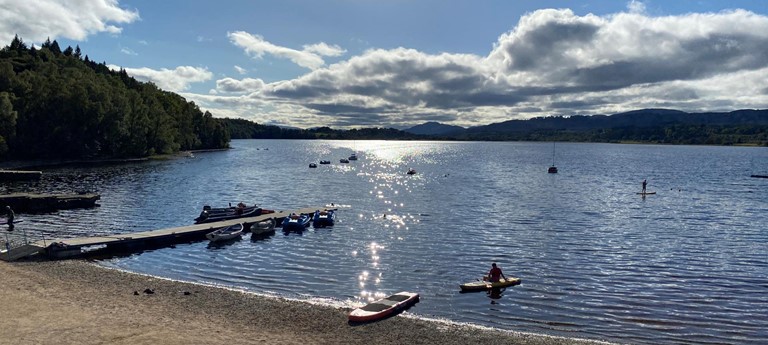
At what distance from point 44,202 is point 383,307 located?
2195 inches

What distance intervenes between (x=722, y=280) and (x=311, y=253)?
3106 centimetres

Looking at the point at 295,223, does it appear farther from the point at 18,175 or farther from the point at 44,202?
the point at 18,175

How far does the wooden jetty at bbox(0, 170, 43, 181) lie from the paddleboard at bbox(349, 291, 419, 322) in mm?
90114

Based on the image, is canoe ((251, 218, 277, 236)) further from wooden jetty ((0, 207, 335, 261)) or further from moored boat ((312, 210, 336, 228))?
moored boat ((312, 210, 336, 228))

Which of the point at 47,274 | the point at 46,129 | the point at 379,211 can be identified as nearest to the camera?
the point at 47,274

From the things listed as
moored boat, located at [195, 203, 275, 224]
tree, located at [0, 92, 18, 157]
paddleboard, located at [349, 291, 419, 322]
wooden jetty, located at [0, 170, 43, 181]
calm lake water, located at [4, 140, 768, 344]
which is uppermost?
tree, located at [0, 92, 18, 157]

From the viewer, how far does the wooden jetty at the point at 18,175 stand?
94562mm

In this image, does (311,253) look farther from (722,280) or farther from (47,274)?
(722,280)

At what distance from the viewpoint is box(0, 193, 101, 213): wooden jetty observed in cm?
6475

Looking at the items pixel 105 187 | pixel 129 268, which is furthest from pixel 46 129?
pixel 129 268

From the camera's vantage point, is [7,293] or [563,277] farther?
[563,277]

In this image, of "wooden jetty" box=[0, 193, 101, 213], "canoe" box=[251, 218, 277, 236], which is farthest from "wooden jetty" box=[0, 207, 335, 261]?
"wooden jetty" box=[0, 193, 101, 213]

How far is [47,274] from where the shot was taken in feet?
113

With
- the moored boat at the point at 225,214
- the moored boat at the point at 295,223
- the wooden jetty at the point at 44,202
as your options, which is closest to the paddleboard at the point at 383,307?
the moored boat at the point at 295,223
